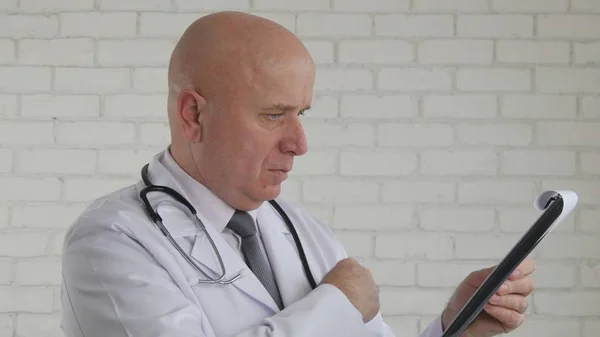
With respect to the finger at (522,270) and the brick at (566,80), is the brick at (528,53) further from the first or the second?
the finger at (522,270)

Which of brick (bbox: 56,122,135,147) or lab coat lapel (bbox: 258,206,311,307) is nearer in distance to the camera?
lab coat lapel (bbox: 258,206,311,307)

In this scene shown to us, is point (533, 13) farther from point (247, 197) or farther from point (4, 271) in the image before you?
point (4, 271)

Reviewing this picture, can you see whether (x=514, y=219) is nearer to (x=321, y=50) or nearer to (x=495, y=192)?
(x=495, y=192)

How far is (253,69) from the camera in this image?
59.9 inches

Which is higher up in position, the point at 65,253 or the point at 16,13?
the point at 16,13

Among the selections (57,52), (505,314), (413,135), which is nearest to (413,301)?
(413,135)

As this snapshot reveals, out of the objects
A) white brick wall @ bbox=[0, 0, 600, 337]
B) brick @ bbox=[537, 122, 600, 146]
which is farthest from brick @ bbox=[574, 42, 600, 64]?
brick @ bbox=[537, 122, 600, 146]

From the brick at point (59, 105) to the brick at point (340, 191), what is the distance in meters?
0.77

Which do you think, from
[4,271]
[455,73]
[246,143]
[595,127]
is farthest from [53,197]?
[595,127]

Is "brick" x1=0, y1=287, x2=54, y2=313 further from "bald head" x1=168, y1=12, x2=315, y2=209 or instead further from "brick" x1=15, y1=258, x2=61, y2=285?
"bald head" x1=168, y1=12, x2=315, y2=209

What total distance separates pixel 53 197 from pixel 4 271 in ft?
0.99

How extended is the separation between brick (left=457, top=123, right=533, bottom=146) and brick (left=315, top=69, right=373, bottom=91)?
0.35 meters

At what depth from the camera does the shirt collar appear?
1610mm

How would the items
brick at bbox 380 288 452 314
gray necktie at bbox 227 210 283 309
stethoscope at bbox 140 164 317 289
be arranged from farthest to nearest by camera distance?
brick at bbox 380 288 452 314 < gray necktie at bbox 227 210 283 309 < stethoscope at bbox 140 164 317 289
